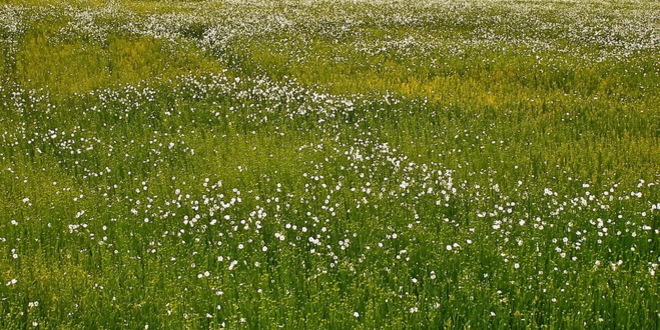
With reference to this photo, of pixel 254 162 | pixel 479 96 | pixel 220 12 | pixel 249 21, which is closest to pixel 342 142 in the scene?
pixel 254 162

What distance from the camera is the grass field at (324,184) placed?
5.85 m

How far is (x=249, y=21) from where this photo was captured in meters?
23.0

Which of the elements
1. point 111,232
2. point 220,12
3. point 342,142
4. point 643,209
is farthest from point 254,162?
point 220,12

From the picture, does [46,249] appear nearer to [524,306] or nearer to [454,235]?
[454,235]

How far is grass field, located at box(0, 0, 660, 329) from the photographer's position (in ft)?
19.2

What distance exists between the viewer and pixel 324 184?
27.3 feet

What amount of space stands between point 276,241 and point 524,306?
3.03 meters

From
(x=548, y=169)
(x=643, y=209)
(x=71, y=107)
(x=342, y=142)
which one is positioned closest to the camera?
(x=643, y=209)

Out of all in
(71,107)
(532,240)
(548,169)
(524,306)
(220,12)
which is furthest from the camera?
(220,12)

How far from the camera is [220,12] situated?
25391 mm

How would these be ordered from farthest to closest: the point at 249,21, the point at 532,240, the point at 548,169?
the point at 249,21 < the point at 548,169 < the point at 532,240

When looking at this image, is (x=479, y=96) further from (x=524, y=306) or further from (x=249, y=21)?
(x=249, y=21)

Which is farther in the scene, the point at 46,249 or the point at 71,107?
the point at 71,107

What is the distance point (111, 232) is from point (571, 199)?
6274 millimetres
